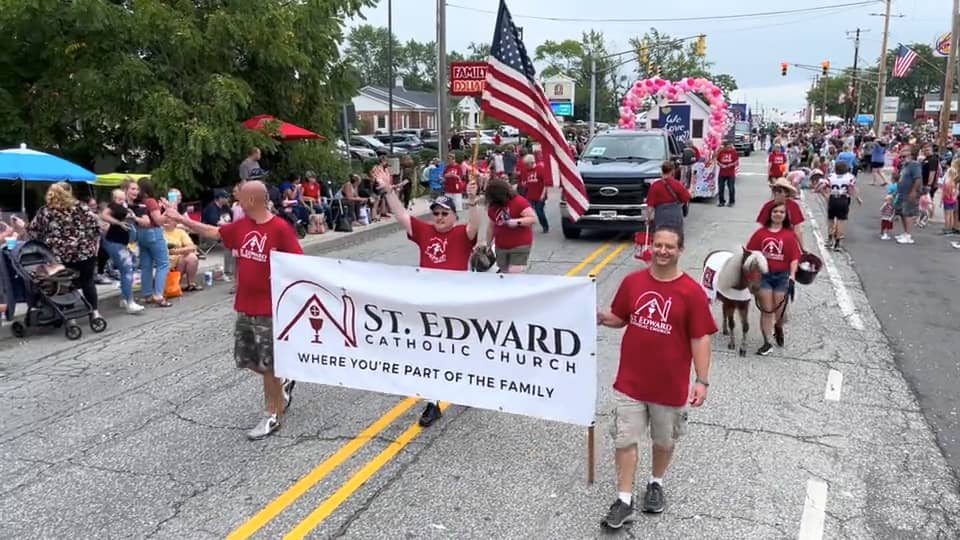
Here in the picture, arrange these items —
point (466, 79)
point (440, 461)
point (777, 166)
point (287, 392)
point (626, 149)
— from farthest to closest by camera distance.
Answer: point (466, 79), point (777, 166), point (626, 149), point (287, 392), point (440, 461)

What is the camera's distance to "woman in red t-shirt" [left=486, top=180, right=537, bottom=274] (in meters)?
7.41

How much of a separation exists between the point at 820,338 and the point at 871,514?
3.84 metres

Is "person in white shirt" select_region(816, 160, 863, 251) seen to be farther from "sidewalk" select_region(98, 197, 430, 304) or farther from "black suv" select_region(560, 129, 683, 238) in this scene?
"sidewalk" select_region(98, 197, 430, 304)

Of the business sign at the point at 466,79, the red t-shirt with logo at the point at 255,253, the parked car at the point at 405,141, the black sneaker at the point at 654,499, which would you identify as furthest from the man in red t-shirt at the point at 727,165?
the parked car at the point at 405,141

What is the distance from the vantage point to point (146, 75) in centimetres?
1434

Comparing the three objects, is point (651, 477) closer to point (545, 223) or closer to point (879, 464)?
point (879, 464)

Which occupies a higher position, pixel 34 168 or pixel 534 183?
pixel 34 168

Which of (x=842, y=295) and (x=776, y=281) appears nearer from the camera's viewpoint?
(x=776, y=281)

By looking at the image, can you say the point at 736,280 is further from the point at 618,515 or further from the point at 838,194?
the point at 838,194

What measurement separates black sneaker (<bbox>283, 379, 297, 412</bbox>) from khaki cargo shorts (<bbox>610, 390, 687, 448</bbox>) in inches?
111

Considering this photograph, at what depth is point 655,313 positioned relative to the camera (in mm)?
3988

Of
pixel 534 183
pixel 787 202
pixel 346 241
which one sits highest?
pixel 787 202

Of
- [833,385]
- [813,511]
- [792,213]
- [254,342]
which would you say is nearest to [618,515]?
[813,511]

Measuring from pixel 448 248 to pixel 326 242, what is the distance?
30.3 ft
